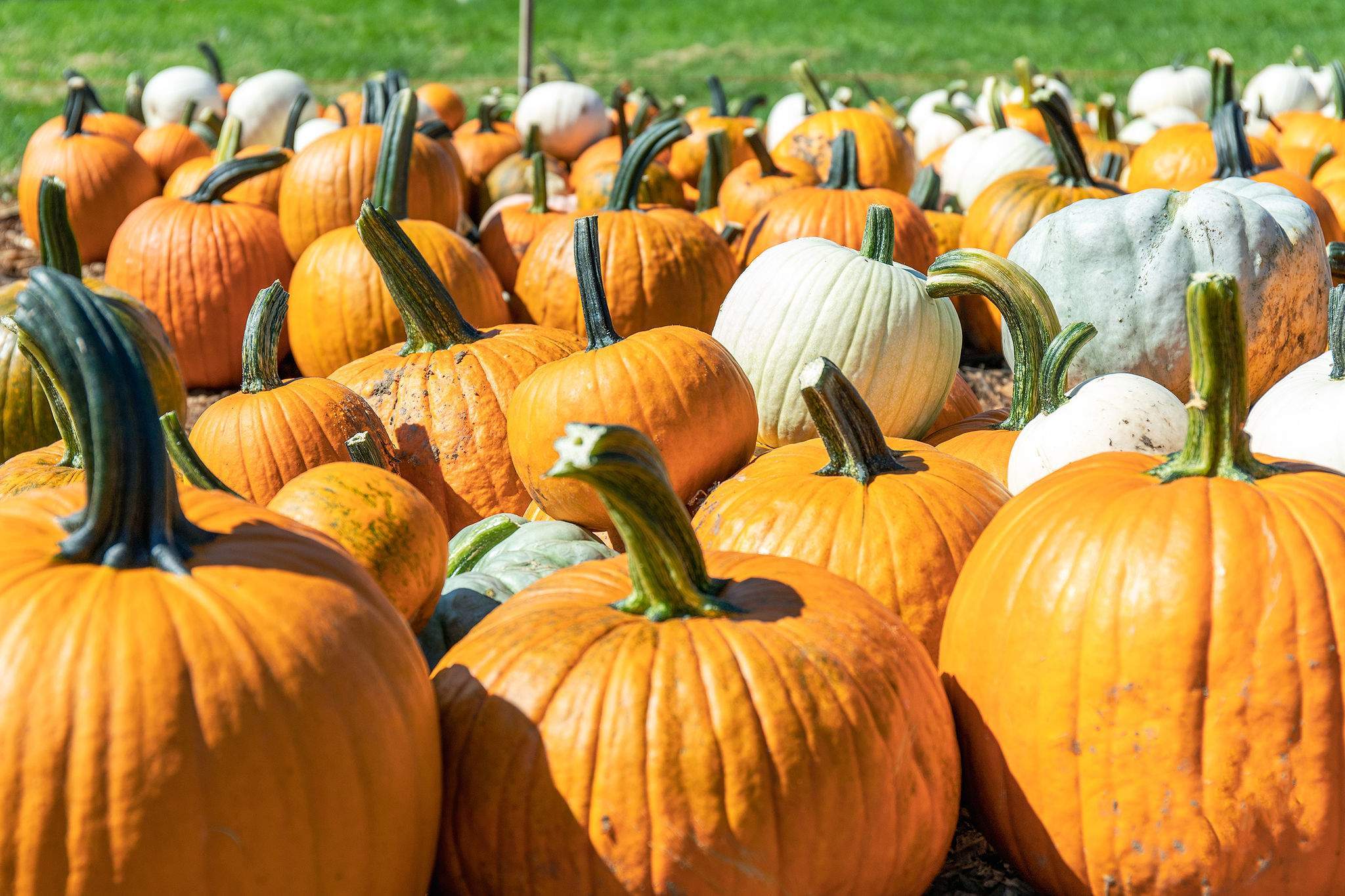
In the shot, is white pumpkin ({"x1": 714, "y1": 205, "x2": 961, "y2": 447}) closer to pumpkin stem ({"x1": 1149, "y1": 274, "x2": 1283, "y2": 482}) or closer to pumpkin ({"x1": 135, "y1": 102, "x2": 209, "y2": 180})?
pumpkin stem ({"x1": 1149, "y1": 274, "x2": 1283, "y2": 482})

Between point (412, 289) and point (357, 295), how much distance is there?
0.95 metres

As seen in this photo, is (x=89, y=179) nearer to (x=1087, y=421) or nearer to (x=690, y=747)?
(x=1087, y=421)

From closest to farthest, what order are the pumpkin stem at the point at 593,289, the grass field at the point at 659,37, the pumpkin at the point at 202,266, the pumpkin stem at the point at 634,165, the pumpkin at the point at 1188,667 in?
1. the pumpkin at the point at 1188,667
2. the pumpkin stem at the point at 593,289
3. the pumpkin stem at the point at 634,165
4. the pumpkin at the point at 202,266
5. the grass field at the point at 659,37

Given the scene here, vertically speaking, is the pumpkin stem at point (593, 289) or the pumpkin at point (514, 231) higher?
the pumpkin stem at point (593, 289)

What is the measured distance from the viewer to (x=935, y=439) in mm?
3512

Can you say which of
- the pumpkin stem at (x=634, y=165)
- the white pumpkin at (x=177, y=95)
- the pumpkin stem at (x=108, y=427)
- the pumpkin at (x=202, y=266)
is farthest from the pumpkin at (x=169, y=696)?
the white pumpkin at (x=177, y=95)

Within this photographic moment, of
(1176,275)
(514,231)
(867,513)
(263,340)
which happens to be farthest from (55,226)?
(1176,275)

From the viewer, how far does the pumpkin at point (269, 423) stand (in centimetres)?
316

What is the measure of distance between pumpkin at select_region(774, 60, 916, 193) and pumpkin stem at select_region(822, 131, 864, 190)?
1.33 meters

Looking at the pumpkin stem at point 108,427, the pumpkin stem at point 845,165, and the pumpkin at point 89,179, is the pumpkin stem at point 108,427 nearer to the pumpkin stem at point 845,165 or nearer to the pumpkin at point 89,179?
the pumpkin stem at point 845,165

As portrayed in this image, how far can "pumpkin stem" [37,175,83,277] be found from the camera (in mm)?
3889

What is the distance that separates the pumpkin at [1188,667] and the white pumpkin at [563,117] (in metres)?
6.83

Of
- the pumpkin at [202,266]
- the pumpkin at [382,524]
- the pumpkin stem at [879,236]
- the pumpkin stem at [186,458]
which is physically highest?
the pumpkin stem at [879,236]

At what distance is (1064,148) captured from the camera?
5.40 metres
